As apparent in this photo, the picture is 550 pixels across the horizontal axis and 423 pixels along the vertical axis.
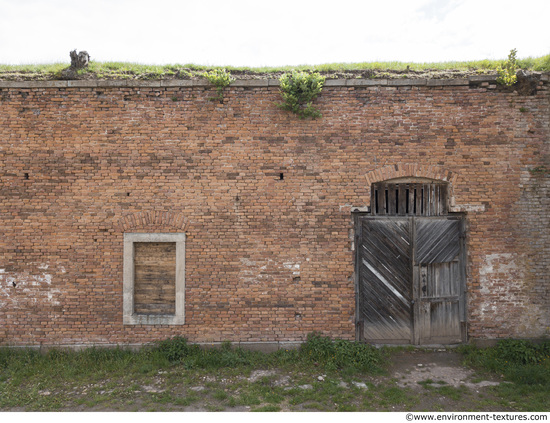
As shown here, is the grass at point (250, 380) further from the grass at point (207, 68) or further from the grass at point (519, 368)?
the grass at point (207, 68)

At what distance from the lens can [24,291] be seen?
20.0 ft

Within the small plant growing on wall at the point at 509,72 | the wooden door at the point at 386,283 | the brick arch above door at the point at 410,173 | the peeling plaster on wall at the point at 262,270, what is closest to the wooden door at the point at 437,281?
the wooden door at the point at 386,283

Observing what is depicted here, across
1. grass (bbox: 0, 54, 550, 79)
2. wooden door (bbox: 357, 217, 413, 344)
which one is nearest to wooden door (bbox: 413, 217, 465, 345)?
wooden door (bbox: 357, 217, 413, 344)

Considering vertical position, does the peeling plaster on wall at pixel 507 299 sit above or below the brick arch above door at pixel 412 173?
below

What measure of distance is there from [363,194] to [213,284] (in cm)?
360

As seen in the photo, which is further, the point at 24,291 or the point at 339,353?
the point at 24,291

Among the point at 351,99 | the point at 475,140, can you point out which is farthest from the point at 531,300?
the point at 351,99

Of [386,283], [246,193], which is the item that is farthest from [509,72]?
[246,193]

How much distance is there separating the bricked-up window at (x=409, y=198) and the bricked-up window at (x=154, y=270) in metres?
4.21

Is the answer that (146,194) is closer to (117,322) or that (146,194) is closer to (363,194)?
(117,322)

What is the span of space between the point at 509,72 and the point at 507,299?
4.63 meters

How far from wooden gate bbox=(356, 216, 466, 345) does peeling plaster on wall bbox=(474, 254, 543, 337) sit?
43cm

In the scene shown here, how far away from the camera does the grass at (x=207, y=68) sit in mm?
6445

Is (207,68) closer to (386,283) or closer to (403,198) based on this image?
(403,198)
